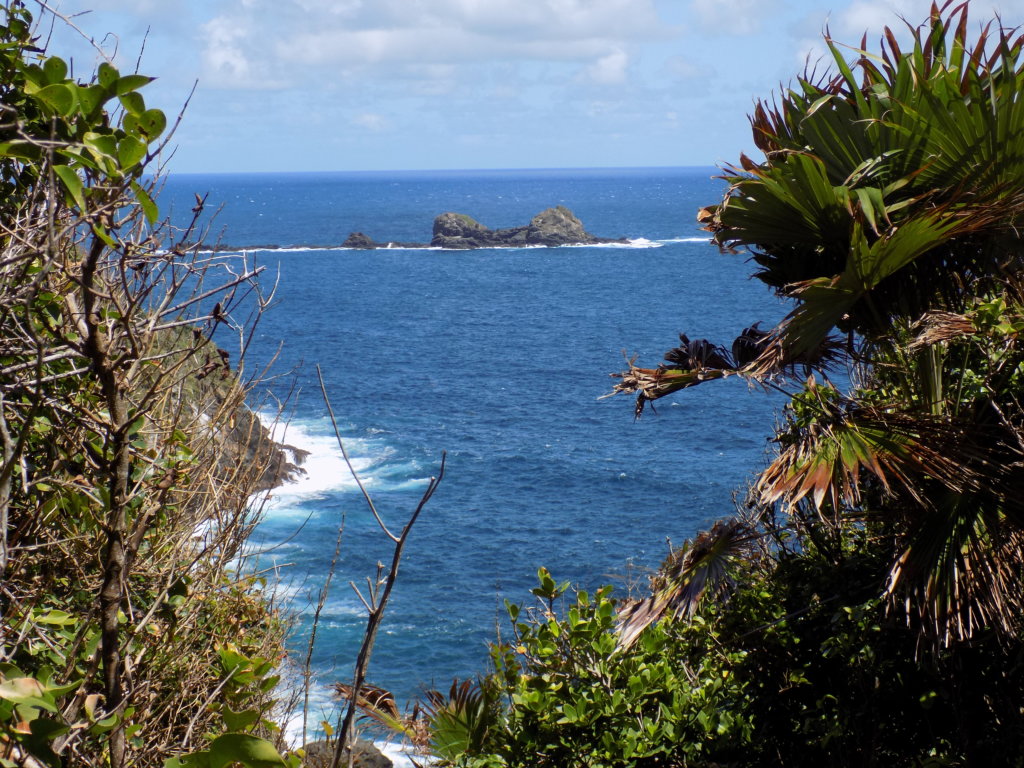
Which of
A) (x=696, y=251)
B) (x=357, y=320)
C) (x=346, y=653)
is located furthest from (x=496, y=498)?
(x=696, y=251)

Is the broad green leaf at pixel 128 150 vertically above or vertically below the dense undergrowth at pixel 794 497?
above

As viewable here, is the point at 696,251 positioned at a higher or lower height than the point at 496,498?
higher

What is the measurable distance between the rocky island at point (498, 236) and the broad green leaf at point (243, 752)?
111374 millimetres

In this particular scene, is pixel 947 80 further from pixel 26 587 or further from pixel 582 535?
pixel 582 535

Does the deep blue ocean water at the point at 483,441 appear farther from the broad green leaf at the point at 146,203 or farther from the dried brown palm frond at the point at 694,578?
the broad green leaf at the point at 146,203

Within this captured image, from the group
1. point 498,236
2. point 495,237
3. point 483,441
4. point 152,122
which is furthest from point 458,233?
point 152,122

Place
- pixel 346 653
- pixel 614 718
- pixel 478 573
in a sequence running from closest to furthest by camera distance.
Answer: pixel 614 718, pixel 346 653, pixel 478 573

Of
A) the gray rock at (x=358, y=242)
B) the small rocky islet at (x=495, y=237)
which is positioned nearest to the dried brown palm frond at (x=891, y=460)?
the small rocky islet at (x=495, y=237)

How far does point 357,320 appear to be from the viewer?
215ft

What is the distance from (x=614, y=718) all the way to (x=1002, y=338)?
9.57 ft

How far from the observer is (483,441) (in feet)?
124

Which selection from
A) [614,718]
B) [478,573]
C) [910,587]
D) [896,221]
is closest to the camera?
[910,587]

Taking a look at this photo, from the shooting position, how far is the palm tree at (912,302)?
4.01 m

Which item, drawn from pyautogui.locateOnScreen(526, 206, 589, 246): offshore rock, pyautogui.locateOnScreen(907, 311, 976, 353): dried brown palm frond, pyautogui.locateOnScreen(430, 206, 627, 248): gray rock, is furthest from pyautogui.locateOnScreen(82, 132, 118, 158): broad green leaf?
pyautogui.locateOnScreen(526, 206, 589, 246): offshore rock
